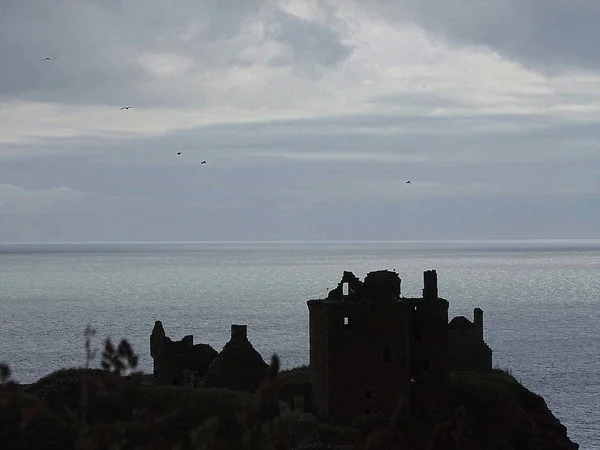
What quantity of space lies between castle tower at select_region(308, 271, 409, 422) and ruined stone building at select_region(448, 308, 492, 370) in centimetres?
1479

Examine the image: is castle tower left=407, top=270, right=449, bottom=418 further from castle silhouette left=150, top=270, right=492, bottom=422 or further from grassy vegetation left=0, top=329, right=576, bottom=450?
grassy vegetation left=0, top=329, right=576, bottom=450

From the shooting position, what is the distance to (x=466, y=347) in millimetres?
66812

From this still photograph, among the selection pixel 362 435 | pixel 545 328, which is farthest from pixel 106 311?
pixel 362 435

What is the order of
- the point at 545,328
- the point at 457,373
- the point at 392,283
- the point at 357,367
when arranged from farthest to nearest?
the point at 545,328, the point at 457,373, the point at 392,283, the point at 357,367

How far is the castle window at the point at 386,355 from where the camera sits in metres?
52.0

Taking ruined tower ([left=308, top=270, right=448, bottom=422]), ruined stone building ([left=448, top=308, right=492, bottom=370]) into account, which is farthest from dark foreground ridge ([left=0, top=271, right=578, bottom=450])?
ruined stone building ([left=448, top=308, right=492, bottom=370])

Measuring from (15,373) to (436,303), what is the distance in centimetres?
6490

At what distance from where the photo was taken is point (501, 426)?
2205 inches

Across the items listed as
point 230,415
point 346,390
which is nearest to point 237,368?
point 346,390

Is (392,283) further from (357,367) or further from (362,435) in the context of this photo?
(362,435)

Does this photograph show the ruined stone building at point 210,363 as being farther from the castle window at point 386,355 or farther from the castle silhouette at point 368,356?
the castle window at point 386,355

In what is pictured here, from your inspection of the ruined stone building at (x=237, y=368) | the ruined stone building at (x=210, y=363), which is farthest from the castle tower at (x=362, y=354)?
the ruined stone building at (x=237, y=368)

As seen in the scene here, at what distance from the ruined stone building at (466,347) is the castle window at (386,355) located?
15260 millimetres

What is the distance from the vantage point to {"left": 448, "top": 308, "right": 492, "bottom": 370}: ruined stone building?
66625 millimetres
